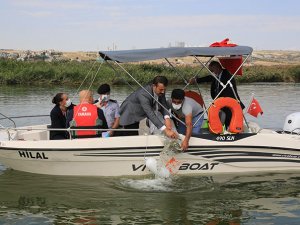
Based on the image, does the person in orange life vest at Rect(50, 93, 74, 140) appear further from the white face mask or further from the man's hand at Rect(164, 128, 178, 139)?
the man's hand at Rect(164, 128, 178, 139)

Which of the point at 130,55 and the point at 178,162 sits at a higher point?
the point at 130,55

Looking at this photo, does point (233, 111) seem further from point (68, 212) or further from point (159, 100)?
point (68, 212)

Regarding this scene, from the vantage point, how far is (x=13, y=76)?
33688mm

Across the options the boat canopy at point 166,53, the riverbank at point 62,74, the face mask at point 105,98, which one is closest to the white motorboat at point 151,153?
the boat canopy at point 166,53

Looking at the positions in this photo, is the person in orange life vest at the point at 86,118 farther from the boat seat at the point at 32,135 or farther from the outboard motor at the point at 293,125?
the outboard motor at the point at 293,125

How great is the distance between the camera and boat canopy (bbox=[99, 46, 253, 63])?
8.30 m

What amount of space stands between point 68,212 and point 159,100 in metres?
2.55

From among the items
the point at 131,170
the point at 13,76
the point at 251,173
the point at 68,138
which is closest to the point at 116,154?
the point at 131,170

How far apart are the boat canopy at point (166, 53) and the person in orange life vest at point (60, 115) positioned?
1263 millimetres

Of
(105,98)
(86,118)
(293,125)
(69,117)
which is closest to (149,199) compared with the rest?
(86,118)

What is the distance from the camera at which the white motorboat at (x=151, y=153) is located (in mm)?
8391

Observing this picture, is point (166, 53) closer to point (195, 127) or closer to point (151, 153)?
point (195, 127)

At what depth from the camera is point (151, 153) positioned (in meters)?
8.50

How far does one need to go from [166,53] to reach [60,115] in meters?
2.30
